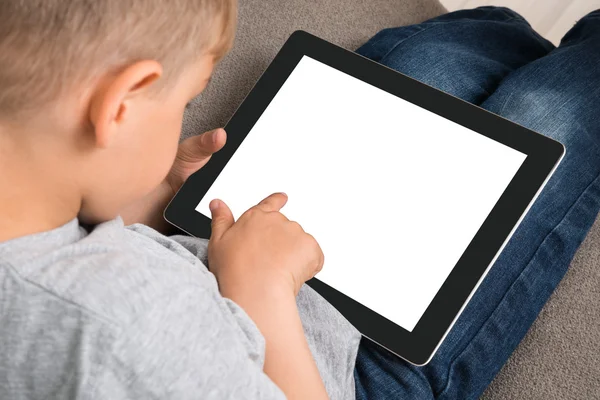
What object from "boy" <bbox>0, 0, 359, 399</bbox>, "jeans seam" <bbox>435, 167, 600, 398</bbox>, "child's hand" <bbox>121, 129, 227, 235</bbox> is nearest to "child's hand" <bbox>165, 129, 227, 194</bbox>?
"child's hand" <bbox>121, 129, 227, 235</bbox>

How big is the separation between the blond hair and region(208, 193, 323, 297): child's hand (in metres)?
0.23

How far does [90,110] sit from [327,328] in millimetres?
327

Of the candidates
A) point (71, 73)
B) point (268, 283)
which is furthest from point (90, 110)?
point (268, 283)

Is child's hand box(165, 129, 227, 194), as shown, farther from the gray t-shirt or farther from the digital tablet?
the gray t-shirt

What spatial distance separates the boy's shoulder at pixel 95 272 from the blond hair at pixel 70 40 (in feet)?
0.31

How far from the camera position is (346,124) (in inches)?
30.4

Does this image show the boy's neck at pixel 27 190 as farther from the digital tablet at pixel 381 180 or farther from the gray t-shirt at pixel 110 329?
the digital tablet at pixel 381 180

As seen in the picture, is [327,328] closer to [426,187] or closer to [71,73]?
[426,187]

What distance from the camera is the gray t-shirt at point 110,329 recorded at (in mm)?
436

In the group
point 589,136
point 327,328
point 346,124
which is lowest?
point 327,328

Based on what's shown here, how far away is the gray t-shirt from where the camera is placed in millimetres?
436

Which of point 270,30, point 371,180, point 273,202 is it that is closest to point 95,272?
point 273,202

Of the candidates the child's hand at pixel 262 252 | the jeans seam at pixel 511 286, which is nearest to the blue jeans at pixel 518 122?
the jeans seam at pixel 511 286

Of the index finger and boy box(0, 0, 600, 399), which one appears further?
the index finger
